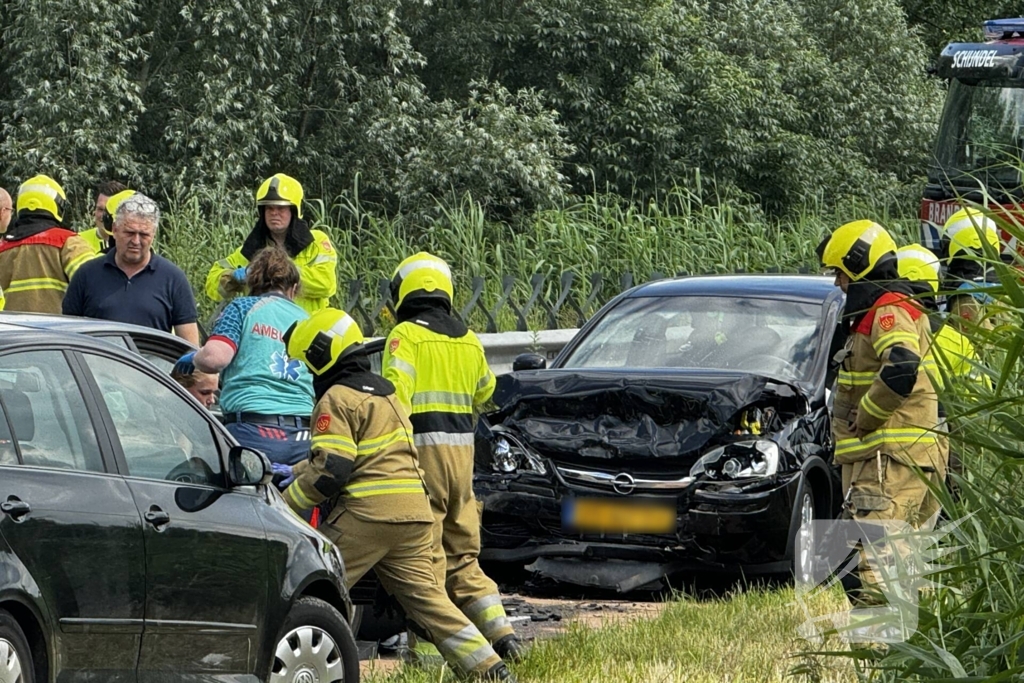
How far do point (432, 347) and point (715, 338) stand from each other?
122 inches

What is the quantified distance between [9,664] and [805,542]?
517cm

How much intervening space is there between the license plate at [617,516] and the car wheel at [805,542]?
0.66 m

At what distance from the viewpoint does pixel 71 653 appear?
187 inches

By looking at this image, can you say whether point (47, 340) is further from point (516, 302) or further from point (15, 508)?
point (516, 302)

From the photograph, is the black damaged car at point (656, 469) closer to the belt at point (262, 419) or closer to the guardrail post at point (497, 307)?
the belt at point (262, 419)

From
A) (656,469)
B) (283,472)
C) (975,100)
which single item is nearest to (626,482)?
(656,469)

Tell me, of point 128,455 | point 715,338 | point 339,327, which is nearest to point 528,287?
point 715,338

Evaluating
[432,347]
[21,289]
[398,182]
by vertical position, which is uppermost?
[432,347]

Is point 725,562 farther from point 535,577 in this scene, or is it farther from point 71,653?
point 71,653

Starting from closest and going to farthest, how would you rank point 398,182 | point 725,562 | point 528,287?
1. point 725,562
2. point 528,287
3. point 398,182

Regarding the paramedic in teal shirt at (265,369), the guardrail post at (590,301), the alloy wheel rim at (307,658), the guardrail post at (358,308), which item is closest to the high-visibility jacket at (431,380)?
the paramedic in teal shirt at (265,369)

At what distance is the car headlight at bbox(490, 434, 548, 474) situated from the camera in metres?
8.92

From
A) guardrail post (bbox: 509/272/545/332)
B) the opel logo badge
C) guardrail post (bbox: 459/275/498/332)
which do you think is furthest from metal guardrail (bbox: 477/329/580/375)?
the opel logo badge

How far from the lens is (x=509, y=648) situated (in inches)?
272
